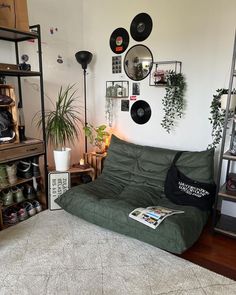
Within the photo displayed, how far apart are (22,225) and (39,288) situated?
3.06 feet

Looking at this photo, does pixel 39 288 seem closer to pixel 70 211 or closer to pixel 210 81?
pixel 70 211

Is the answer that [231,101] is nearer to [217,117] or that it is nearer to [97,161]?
[217,117]

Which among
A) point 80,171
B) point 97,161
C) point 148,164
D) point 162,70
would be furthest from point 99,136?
point 162,70

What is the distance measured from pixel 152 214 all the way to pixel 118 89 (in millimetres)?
1842

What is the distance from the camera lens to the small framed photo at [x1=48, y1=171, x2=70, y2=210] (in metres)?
2.79

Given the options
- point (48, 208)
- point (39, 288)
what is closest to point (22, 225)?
point (48, 208)

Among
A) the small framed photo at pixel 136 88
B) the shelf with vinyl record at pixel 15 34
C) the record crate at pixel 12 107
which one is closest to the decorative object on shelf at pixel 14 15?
the shelf with vinyl record at pixel 15 34

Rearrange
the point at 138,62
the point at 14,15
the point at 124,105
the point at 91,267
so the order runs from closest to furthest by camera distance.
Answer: the point at 91,267 → the point at 14,15 → the point at 138,62 → the point at 124,105

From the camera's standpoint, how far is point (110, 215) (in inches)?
90.4

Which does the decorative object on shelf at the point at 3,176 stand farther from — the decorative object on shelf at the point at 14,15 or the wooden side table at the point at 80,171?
the decorative object on shelf at the point at 14,15

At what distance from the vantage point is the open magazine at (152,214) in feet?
6.87

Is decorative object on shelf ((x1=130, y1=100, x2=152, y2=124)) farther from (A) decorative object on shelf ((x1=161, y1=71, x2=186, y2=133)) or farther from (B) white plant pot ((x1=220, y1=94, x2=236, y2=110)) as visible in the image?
(B) white plant pot ((x1=220, y1=94, x2=236, y2=110))

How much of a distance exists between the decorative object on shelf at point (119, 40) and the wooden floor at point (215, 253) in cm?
244

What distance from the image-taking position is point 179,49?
2.84 meters
